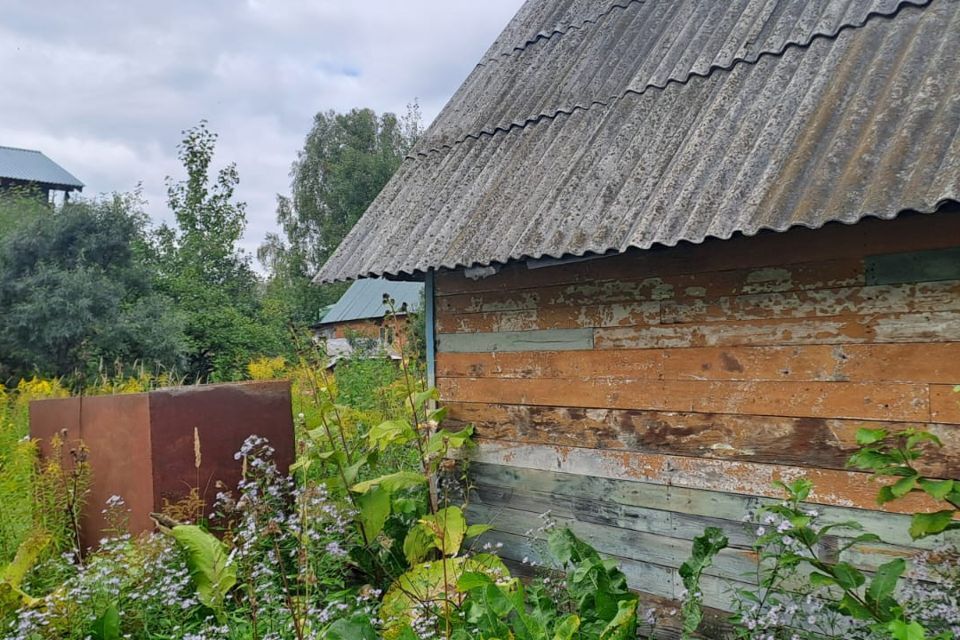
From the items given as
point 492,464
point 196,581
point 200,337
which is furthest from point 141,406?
point 200,337

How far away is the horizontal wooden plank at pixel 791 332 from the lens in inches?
108

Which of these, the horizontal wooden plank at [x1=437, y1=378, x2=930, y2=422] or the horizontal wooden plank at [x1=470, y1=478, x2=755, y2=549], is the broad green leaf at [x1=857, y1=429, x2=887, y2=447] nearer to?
the horizontal wooden plank at [x1=437, y1=378, x2=930, y2=422]

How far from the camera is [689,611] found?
3020 millimetres

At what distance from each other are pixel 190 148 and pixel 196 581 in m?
18.7

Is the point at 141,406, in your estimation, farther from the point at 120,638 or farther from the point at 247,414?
the point at 120,638

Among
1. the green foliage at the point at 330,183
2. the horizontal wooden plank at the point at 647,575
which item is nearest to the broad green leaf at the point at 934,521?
the horizontal wooden plank at the point at 647,575

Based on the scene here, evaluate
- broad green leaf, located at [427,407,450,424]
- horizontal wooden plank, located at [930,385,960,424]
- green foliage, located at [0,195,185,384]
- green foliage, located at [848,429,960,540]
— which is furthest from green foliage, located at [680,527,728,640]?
green foliage, located at [0,195,185,384]

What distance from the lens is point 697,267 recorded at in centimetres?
345

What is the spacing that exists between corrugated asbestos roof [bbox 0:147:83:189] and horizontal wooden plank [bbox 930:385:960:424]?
120 feet

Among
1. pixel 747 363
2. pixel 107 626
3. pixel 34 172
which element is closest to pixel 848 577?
pixel 747 363

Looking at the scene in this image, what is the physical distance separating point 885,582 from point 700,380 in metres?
1.20

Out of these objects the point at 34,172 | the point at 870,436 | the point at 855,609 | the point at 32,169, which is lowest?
the point at 855,609

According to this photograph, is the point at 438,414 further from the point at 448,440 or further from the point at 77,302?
the point at 77,302

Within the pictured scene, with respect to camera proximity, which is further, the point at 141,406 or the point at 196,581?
the point at 141,406
